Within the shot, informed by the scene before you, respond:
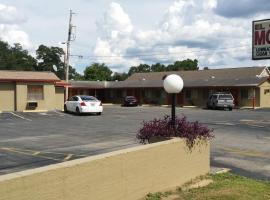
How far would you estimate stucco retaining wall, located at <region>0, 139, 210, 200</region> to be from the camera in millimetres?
5703

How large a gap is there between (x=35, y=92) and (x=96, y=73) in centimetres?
7651

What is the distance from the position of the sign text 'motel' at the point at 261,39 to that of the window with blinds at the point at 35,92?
27134 mm

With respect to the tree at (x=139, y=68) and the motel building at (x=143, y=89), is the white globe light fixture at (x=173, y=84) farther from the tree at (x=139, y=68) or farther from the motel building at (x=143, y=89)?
the tree at (x=139, y=68)

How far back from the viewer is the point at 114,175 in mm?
7121

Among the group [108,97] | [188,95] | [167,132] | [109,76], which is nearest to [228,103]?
[188,95]

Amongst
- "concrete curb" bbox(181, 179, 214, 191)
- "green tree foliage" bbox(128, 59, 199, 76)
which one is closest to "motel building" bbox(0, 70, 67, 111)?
"concrete curb" bbox(181, 179, 214, 191)

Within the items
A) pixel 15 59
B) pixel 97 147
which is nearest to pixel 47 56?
pixel 15 59

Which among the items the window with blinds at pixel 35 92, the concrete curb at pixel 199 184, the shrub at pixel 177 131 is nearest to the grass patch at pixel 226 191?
the concrete curb at pixel 199 184

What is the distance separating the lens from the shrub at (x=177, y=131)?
9359 mm

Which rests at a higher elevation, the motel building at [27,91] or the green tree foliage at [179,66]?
the green tree foliage at [179,66]

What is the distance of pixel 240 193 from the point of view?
339 inches

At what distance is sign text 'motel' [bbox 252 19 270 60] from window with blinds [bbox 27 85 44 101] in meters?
27.1

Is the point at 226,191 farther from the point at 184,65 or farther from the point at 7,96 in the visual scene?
the point at 184,65

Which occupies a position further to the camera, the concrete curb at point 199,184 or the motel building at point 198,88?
the motel building at point 198,88
